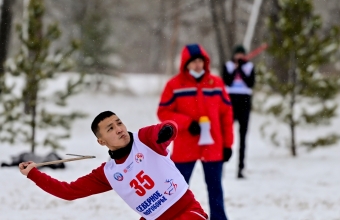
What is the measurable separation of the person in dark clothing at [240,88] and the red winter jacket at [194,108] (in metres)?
4.00

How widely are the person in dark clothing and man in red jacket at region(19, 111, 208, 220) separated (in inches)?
231

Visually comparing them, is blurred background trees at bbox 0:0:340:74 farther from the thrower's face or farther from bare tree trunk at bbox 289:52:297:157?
the thrower's face

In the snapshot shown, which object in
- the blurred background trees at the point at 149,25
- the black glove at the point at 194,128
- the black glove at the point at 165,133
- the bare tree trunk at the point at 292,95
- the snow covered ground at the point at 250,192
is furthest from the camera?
the blurred background trees at the point at 149,25

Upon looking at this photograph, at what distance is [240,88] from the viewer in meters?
10.0

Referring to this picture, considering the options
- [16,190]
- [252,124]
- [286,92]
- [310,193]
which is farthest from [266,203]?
[252,124]

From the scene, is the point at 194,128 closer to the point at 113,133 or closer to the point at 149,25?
the point at 113,133

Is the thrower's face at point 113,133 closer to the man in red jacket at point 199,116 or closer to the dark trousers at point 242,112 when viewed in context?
the man in red jacket at point 199,116

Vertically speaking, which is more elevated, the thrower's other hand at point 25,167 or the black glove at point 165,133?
the black glove at point 165,133

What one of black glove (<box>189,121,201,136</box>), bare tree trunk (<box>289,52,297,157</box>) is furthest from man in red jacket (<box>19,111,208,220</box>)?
bare tree trunk (<box>289,52,297,157</box>)

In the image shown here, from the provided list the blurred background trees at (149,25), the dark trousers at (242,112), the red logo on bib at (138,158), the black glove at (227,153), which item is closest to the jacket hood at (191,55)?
the black glove at (227,153)

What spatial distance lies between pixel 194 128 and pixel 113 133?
1938mm

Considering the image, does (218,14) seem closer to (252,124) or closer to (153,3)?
(252,124)

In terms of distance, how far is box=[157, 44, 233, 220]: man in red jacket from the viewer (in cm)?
575

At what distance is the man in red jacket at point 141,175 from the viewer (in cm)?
392
